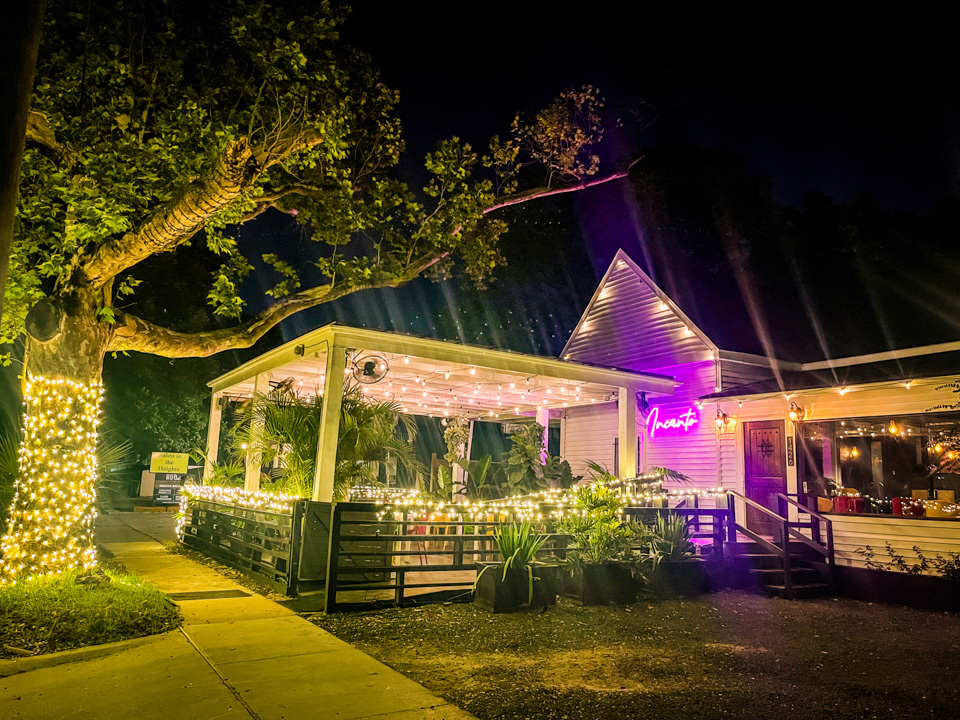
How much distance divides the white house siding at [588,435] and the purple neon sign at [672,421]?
3.63 ft

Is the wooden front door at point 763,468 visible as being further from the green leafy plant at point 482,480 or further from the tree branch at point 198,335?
the tree branch at point 198,335

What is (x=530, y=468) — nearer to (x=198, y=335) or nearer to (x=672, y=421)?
(x=672, y=421)

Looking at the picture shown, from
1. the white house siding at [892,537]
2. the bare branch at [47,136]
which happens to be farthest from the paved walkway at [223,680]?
the white house siding at [892,537]

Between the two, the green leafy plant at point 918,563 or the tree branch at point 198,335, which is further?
the green leafy plant at point 918,563

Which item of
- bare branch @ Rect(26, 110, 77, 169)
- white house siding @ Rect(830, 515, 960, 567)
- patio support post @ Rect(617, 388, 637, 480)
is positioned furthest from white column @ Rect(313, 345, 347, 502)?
white house siding @ Rect(830, 515, 960, 567)

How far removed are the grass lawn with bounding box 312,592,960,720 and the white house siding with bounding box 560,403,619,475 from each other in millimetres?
7222

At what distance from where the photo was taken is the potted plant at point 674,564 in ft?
29.9

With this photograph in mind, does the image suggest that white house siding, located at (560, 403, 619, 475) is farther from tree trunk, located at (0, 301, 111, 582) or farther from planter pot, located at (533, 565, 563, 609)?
tree trunk, located at (0, 301, 111, 582)

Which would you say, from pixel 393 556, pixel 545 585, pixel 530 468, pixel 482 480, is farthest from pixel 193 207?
pixel 530 468

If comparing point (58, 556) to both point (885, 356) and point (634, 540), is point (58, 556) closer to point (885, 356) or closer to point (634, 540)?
point (634, 540)

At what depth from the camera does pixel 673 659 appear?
5.86 meters

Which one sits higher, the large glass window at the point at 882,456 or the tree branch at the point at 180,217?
the tree branch at the point at 180,217

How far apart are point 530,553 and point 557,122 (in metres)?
12.2

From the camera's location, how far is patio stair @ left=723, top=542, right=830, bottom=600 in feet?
32.0
